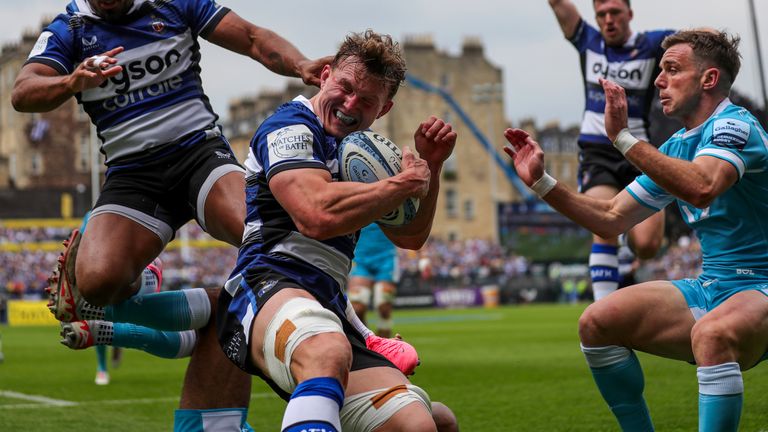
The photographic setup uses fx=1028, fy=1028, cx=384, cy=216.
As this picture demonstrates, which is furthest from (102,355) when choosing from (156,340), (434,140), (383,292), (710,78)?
(710,78)

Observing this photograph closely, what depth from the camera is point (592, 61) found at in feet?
31.3

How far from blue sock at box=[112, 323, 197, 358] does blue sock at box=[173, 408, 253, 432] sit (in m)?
0.86

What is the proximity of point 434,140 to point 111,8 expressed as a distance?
2.65 metres

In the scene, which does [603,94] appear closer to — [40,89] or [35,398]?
[40,89]

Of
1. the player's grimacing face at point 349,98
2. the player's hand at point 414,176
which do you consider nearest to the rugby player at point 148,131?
the player's grimacing face at point 349,98

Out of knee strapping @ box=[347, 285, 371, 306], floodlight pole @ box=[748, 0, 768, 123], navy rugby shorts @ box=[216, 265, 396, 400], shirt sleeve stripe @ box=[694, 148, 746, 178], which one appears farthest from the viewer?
floodlight pole @ box=[748, 0, 768, 123]

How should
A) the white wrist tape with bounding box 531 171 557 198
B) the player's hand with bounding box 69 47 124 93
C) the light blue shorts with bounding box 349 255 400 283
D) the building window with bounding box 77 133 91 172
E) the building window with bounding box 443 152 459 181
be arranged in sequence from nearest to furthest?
the player's hand with bounding box 69 47 124 93 → the white wrist tape with bounding box 531 171 557 198 → the light blue shorts with bounding box 349 255 400 283 → the building window with bounding box 443 152 459 181 → the building window with bounding box 77 133 91 172

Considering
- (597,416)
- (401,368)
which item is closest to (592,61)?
(597,416)

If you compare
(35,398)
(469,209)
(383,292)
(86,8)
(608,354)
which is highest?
(86,8)

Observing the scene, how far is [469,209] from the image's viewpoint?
265 feet

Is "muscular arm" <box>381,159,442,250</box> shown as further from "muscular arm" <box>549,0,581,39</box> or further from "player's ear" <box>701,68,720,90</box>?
"muscular arm" <box>549,0,581,39</box>

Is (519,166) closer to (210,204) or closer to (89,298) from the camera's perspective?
(210,204)

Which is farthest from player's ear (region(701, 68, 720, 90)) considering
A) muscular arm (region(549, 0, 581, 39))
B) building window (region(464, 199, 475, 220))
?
building window (region(464, 199, 475, 220))

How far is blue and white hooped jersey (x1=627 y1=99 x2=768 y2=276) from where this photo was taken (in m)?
5.17
